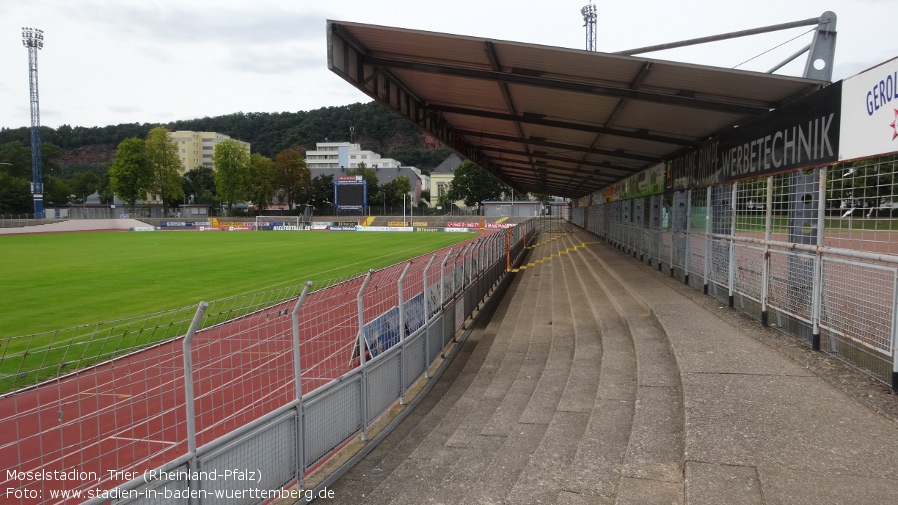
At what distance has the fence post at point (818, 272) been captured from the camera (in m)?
6.05

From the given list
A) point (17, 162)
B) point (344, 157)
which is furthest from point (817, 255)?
point (344, 157)

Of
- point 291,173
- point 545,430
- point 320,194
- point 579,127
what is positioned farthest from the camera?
point 291,173

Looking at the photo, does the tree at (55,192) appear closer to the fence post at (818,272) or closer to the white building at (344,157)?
the white building at (344,157)

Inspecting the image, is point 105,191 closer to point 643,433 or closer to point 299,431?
point 299,431

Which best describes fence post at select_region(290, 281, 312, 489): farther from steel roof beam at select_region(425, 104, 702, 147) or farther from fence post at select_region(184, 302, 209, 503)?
steel roof beam at select_region(425, 104, 702, 147)

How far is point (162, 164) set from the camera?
90.1 metres

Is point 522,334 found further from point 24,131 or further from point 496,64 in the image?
point 24,131

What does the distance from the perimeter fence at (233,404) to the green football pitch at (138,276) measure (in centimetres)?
508

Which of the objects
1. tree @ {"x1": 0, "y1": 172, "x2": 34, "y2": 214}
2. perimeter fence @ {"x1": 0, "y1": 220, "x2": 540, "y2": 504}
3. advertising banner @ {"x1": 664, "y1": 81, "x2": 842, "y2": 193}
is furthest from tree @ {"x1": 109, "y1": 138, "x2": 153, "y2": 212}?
advertising banner @ {"x1": 664, "y1": 81, "x2": 842, "y2": 193}

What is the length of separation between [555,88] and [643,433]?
20.4ft

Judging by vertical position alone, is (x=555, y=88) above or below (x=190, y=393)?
above

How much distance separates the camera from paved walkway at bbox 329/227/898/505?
3812 mm

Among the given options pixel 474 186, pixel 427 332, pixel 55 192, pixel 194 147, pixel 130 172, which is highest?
pixel 194 147

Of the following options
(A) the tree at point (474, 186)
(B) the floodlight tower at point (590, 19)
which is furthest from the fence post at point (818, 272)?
(A) the tree at point (474, 186)
